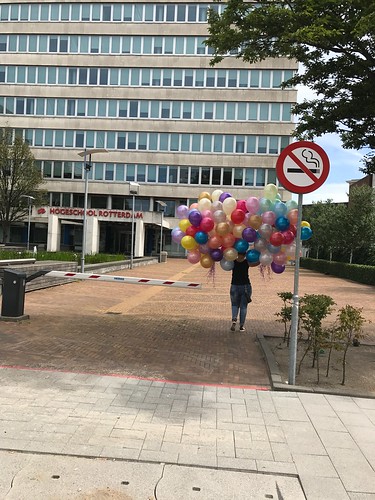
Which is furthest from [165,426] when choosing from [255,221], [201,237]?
[255,221]

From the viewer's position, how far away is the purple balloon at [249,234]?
773 centimetres

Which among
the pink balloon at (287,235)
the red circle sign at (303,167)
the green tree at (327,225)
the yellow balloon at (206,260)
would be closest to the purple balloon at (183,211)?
the yellow balloon at (206,260)

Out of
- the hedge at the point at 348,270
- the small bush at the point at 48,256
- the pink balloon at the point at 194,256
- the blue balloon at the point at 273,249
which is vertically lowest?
the hedge at the point at 348,270

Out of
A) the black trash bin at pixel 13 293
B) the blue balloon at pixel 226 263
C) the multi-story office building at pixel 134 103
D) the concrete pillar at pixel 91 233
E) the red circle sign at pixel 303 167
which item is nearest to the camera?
the red circle sign at pixel 303 167

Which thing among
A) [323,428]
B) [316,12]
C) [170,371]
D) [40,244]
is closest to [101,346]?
[170,371]

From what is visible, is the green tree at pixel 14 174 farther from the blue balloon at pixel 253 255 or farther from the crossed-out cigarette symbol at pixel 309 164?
the crossed-out cigarette symbol at pixel 309 164

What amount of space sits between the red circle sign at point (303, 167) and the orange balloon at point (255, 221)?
173 centimetres

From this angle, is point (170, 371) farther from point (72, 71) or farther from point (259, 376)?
point (72, 71)

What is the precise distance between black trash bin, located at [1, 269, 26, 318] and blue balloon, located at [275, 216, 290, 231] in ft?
17.0

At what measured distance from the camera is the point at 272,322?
36.8ft

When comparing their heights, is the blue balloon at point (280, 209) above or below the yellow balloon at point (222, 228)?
above

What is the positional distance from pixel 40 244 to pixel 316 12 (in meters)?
48.6

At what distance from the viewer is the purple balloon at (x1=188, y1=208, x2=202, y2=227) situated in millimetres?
7844

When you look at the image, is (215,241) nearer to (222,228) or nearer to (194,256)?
(222,228)
